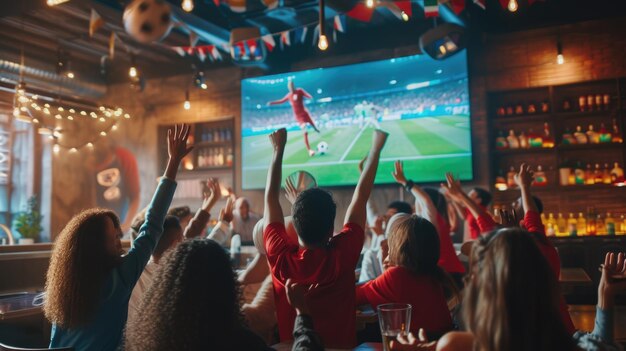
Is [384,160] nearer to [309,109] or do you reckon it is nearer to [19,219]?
[309,109]

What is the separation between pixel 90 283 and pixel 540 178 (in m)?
5.54

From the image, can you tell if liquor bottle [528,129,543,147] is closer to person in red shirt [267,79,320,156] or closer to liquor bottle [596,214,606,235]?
liquor bottle [596,214,606,235]

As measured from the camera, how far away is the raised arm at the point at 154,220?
1919 mm

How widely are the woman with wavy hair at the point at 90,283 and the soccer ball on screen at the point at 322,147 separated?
214 inches

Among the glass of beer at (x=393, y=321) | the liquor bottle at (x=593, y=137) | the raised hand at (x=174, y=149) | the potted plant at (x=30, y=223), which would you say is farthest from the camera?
the potted plant at (x=30, y=223)

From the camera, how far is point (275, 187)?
2080 millimetres

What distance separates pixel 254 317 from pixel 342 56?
5608mm

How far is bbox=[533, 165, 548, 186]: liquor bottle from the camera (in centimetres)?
614

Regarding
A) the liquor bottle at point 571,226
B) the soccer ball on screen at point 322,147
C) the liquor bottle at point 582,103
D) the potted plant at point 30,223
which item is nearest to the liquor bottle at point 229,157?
the soccer ball on screen at point 322,147

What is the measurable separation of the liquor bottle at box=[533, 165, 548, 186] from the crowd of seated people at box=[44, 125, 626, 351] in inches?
143

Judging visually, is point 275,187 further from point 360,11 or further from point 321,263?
point 360,11

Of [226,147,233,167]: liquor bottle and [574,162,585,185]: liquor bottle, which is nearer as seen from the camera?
[574,162,585,185]: liquor bottle

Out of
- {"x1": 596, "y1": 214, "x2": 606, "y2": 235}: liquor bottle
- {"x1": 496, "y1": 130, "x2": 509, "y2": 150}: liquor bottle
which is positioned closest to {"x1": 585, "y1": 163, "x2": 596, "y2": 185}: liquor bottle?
{"x1": 596, "y1": 214, "x2": 606, "y2": 235}: liquor bottle

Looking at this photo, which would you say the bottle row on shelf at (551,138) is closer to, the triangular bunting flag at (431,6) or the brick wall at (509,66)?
the brick wall at (509,66)
